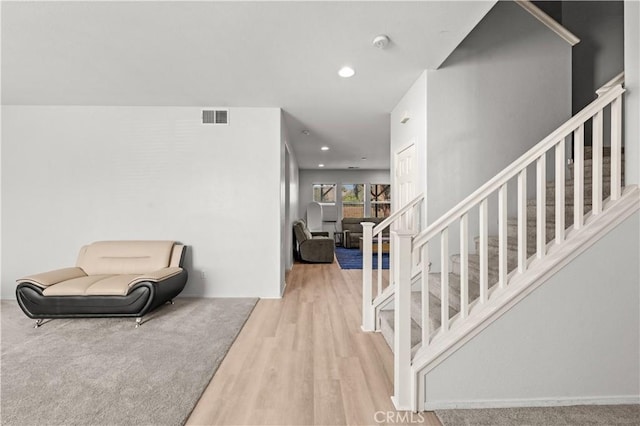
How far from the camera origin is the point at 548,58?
3354 millimetres

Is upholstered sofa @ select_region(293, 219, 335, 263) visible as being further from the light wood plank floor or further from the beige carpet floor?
the beige carpet floor

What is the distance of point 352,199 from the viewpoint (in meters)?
11.1

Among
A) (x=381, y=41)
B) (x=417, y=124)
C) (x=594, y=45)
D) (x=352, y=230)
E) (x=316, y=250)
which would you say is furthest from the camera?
(x=352, y=230)

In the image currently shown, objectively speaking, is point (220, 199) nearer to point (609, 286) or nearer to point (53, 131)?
point (53, 131)

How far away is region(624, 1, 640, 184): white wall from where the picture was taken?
1.98 m

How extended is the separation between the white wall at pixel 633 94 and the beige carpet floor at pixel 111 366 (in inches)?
123

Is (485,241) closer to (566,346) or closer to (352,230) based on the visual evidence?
(566,346)

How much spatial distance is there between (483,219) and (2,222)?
5.77 metres

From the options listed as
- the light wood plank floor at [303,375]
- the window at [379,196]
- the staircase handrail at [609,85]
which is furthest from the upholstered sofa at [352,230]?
the staircase handrail at [609,85]

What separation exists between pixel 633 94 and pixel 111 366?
410 centimetres

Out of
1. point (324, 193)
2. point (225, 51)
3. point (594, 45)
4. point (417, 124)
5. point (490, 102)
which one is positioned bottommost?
point (324, 193)

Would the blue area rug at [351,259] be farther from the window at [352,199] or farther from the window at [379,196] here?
the window at [379,196]

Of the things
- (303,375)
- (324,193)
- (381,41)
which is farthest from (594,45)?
(324,193)

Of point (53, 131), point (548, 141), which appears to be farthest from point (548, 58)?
point (53, 131)
